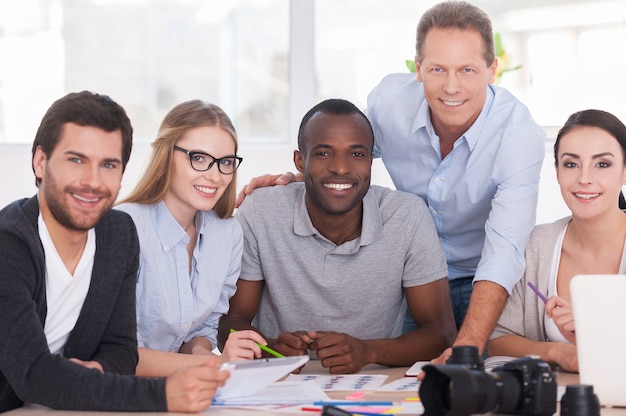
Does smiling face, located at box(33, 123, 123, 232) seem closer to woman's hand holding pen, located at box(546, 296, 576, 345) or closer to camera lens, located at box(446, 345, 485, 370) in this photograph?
camera lens, located at box(446, 345, 485, 370)

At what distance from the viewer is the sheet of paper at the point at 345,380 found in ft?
6.92

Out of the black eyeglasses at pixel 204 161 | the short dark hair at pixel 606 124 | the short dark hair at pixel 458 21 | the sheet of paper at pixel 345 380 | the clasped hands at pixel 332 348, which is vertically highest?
the short dark hair at pixel 458 21

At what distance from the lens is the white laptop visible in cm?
180

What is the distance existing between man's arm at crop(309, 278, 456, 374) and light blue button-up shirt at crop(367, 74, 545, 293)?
0.15 metres

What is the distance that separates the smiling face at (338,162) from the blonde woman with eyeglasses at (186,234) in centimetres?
24

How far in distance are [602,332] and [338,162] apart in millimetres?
1087

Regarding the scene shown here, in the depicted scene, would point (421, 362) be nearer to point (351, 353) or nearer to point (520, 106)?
point (351, 353)

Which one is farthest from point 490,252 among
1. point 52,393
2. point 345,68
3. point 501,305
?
point 345,68

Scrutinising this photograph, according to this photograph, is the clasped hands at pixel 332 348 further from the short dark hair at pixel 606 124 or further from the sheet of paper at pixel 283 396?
the short dark hair at pixel 606 124

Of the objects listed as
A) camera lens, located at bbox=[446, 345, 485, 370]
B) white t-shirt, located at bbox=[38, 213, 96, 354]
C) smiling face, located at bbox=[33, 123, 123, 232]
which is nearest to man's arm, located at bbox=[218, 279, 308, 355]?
white t-shirt, located at bbox=[38, 213, 96, 354]

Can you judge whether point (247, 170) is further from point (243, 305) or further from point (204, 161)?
point (204, 161)

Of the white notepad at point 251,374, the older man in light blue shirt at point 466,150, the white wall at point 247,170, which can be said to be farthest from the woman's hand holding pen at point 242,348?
the white wall at point 247,170

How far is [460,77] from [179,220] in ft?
3.23

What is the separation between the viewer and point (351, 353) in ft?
7.82
